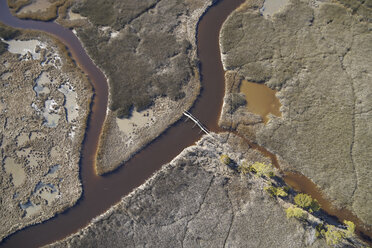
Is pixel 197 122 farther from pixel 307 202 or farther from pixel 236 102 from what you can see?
pixel 307 202

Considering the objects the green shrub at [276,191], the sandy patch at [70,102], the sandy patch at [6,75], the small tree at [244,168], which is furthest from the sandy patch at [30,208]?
the green shrub at [276,191]

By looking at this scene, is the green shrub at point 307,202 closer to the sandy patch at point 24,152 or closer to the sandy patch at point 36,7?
the sandy patch at point 24,152

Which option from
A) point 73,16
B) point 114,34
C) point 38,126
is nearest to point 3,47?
point 73,16

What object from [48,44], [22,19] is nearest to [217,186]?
[48,44]

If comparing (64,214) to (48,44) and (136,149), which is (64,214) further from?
(48,44)

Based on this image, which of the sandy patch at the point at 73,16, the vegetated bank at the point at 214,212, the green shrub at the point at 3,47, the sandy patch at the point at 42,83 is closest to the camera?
the vegetated bank at the point at 214,212
